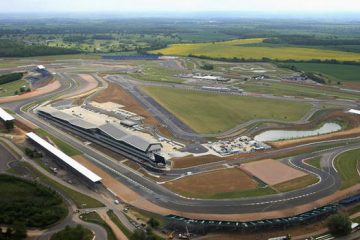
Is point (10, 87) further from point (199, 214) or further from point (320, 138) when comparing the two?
point (199, 214)

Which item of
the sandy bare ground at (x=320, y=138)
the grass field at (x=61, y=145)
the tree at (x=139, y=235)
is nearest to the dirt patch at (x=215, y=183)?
the tree at (x=139, y=235)

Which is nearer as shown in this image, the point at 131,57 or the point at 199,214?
the point at 199,214

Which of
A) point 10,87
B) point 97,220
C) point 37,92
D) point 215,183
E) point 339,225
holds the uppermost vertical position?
point 339,225

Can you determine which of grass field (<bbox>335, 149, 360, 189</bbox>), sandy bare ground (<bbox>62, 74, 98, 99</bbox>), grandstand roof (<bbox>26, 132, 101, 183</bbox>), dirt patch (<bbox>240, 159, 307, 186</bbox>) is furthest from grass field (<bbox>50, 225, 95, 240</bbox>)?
sandy bare ground (<bbox>62, 74, 98, 99</bbox>)

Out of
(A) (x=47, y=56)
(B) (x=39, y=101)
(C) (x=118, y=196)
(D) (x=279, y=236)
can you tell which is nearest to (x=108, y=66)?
(A) (x=47, y=56)

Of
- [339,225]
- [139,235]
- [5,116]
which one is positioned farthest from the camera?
[5,116]

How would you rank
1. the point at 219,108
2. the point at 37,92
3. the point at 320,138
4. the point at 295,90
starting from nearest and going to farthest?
the point at 320,138, the point at 219,108, the point at 37,92, the point at 295,90

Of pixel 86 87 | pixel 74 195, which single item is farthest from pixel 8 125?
pixel 86 87
